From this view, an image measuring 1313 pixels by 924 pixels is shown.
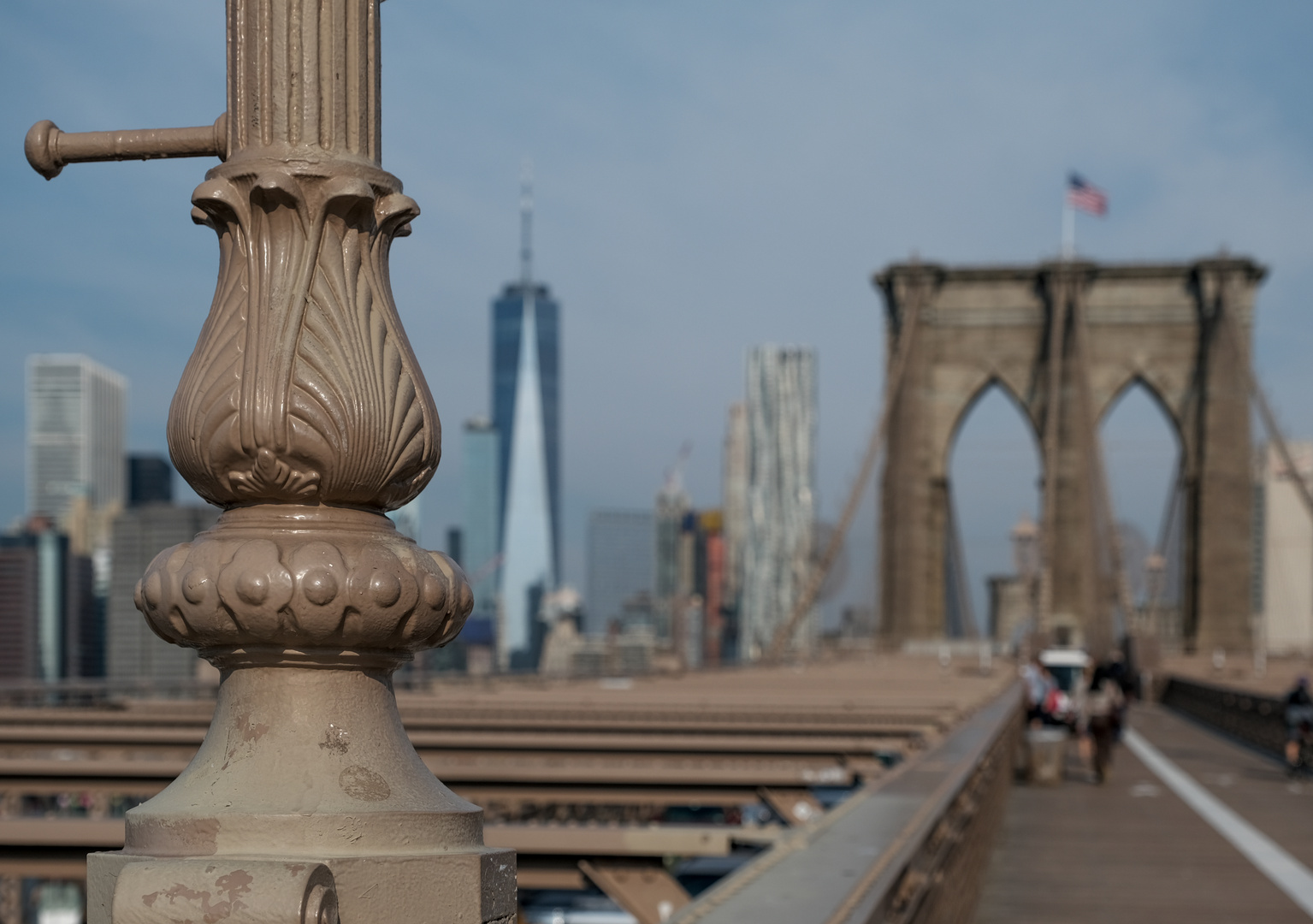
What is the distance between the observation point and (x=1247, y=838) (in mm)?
12781

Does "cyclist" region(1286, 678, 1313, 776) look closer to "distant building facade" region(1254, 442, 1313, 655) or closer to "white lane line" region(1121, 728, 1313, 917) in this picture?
"white lane line" region(1121, 728, 1313, 917)

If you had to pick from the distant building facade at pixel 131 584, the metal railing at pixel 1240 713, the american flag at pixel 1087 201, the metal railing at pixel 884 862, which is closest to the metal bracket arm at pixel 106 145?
the metal railing at pixel 884 862

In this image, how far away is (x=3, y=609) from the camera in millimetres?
125875

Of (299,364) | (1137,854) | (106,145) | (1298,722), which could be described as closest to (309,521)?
(299,364)

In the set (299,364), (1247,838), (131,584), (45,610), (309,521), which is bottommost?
(45,610)

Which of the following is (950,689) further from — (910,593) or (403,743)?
(910,593)

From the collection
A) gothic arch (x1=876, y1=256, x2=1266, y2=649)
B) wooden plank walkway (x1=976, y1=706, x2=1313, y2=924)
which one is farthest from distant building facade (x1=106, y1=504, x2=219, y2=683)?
wooden plank walkway (x1=976, y1=706, x2=1313, y2=924)

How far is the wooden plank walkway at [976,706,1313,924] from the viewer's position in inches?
355

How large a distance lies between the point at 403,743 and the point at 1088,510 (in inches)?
2595

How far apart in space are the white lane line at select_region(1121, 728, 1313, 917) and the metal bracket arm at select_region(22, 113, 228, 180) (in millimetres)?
8574

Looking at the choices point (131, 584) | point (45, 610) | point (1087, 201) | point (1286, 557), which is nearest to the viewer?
point (1087, 201)

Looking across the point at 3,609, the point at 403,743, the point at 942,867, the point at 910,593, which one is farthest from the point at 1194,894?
the point at 3,609

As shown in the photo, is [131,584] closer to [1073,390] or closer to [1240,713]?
[1073,390]

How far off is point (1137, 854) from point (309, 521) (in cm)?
1069
